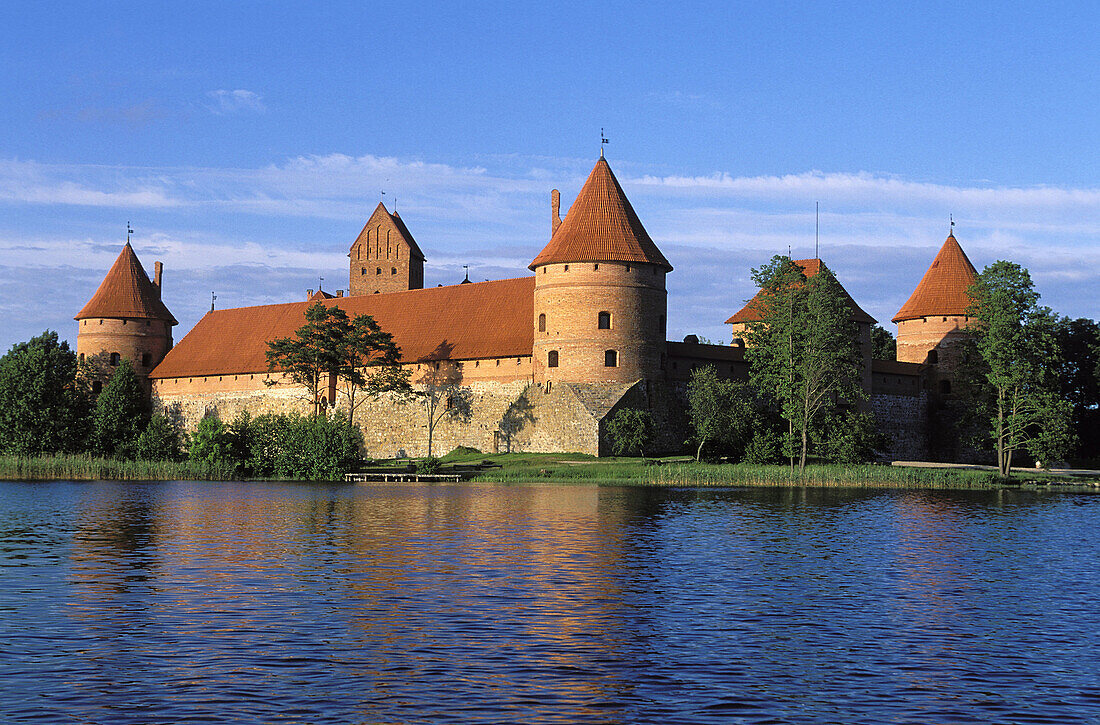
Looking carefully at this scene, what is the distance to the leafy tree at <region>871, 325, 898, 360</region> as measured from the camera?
77.8m

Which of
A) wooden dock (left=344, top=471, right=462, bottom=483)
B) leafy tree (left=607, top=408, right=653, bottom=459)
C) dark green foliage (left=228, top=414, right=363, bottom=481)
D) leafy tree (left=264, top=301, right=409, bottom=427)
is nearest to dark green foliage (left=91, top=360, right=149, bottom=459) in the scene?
dark green foliage (left=228, top=414, right=363, bottom=481)

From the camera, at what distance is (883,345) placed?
258 feet

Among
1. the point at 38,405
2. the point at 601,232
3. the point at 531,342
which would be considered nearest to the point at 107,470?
the point at 38,405

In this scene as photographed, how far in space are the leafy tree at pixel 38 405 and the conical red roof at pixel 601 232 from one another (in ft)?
73.8

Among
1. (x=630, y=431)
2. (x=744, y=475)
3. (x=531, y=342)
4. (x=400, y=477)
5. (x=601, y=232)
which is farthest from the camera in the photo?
(x=531, y=342)

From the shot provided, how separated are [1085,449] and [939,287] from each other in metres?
11.6

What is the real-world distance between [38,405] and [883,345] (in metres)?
50.6

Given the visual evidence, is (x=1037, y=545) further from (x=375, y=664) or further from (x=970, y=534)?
(x=375, y=664)

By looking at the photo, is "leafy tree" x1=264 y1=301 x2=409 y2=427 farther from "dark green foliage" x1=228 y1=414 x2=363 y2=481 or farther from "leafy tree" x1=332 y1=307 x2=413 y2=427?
"dark green foliage" x1=228 y1=414 x2=363 y2=481

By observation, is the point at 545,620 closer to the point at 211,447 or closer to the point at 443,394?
the point at 211,447

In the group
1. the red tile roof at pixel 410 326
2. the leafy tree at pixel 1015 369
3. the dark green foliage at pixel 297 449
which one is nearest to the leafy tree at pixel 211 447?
the dark green foliage at pixel 297 449

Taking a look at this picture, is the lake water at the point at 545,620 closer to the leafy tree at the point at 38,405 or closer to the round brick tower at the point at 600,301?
the round brick tower at the point at 600,301

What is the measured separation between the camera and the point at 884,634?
46.4 ft

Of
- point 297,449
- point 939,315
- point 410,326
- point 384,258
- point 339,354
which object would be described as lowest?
point 297,449
